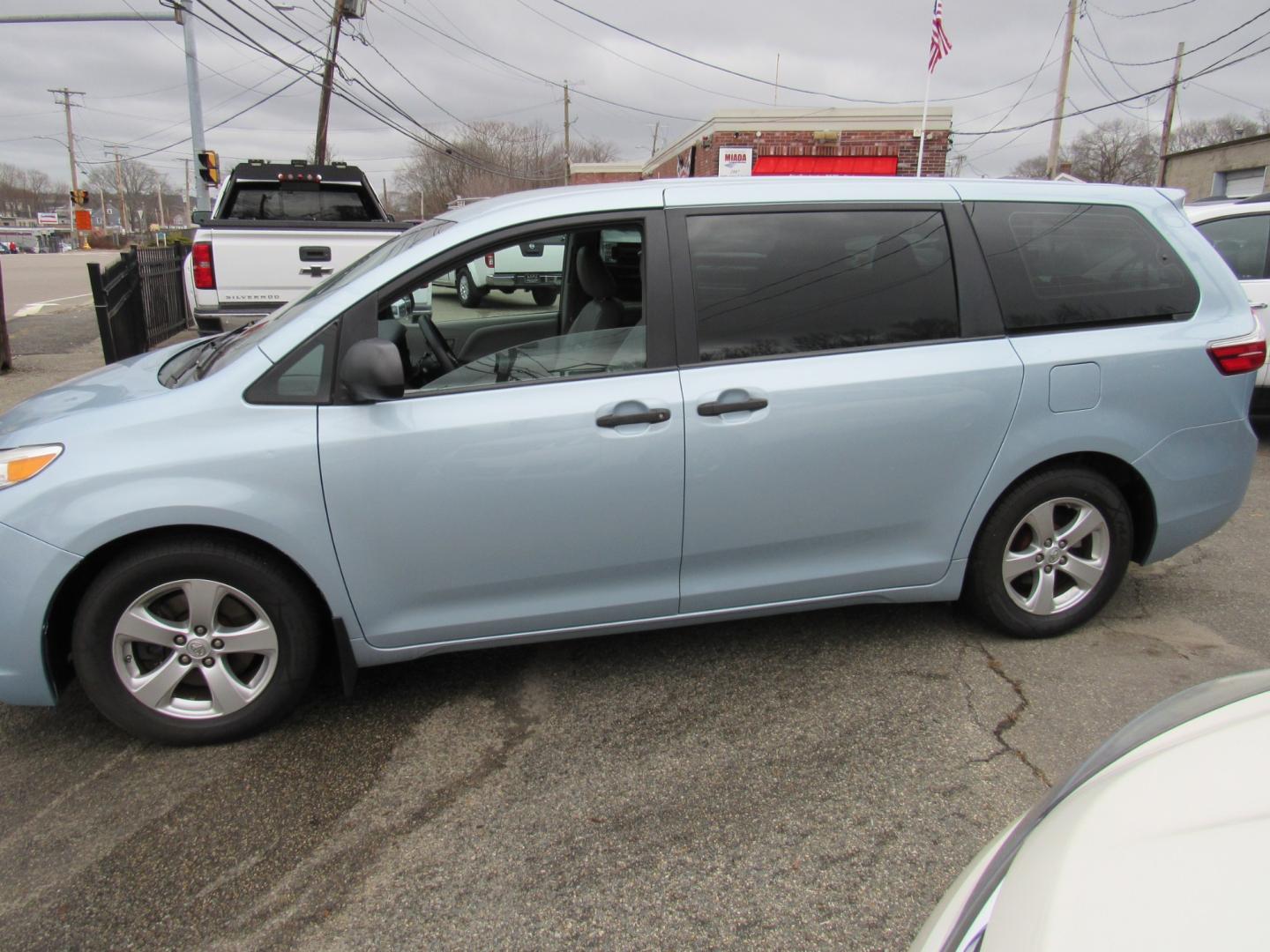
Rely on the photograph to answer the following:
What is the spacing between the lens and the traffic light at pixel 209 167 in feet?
56.7

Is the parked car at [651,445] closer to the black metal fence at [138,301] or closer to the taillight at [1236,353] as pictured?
the taillight at [1236,353]

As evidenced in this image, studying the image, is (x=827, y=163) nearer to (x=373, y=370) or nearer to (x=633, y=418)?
(x=633, y=418)

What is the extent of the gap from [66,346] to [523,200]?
1137 centimetres

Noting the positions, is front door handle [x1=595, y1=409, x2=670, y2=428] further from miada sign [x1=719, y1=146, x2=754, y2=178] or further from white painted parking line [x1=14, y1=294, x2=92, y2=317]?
miada sign [x1=719, y1=146, x2=754, y2=178]

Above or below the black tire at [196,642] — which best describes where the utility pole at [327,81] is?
above

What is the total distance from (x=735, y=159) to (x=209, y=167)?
12.4 metres

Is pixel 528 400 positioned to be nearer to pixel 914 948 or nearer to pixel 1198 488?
pixel 914 948

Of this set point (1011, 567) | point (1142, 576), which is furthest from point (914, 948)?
point (1142, 576)

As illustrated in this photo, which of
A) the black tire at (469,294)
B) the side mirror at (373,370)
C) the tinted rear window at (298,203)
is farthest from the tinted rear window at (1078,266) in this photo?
the tinted rear window at (298,203)

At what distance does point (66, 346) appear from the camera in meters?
12.0

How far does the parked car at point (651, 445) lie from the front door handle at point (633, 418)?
0.02 meters

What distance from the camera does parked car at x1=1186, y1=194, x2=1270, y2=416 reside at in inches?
268

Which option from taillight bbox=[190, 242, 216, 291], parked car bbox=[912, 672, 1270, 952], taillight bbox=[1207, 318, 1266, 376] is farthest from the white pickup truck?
parked car bbox=[912, 672, 1270, 952]

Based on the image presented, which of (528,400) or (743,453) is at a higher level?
(528,400)
